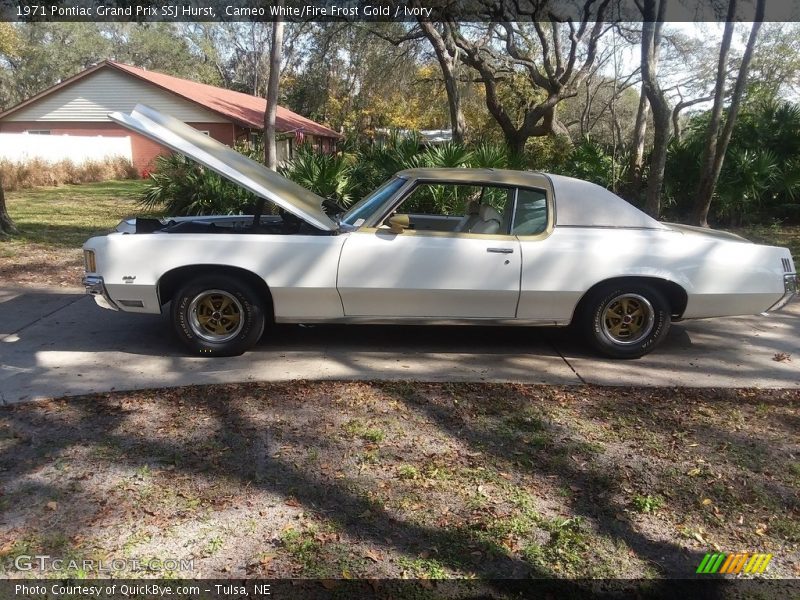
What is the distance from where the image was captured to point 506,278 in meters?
5.23

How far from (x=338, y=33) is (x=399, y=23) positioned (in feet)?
6.66

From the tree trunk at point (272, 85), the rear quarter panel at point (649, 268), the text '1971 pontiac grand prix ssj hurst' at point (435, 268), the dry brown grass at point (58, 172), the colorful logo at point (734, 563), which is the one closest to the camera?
the colorful logo at point (734, 563)

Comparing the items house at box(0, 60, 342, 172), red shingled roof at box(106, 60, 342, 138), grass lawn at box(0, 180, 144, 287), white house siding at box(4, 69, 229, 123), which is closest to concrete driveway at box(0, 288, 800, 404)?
grass lawn at box(0, 180, 144, 287)

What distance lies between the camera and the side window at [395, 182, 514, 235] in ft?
17.9

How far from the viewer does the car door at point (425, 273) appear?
517 centimetres

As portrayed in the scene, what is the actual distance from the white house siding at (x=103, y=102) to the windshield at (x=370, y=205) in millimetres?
25854

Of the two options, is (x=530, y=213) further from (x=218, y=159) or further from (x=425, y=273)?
(x=218, y=159)

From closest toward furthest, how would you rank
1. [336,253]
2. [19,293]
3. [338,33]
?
[336,253], [19,293], [338,33]

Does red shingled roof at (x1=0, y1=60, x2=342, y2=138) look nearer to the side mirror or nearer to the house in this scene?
the house

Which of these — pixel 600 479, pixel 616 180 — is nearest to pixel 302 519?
pixel 600 479

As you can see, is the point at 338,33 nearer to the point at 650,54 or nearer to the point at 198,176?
the point at 198,176

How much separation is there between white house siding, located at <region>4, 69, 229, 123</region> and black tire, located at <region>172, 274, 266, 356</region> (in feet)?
86.0

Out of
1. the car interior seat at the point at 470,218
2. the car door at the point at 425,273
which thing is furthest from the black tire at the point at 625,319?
the car interior seat at the point at 470,218

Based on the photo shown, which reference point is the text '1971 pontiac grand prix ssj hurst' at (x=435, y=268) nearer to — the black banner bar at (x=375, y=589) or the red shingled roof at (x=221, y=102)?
the black banner bar at (x=375, y=589)
